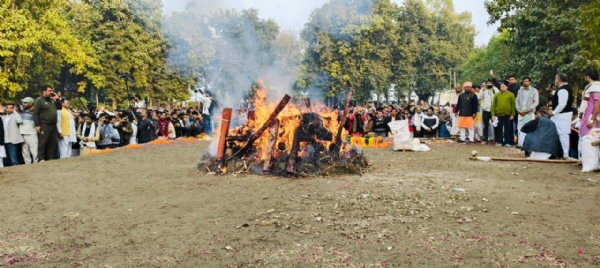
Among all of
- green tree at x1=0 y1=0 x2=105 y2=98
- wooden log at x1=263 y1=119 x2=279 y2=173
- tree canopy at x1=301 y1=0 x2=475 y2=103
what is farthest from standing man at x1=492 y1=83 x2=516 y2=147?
green tree at x1=0 y1=0 x2=105 y2=98

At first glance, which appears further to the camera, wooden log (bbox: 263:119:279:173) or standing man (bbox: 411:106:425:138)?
standing man (bbox: 411:106:425:138)

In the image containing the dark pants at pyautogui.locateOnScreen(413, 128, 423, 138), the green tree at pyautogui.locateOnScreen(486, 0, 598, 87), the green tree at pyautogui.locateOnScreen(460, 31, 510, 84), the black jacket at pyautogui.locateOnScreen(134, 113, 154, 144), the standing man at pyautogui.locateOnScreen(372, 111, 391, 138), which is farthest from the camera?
the green tree at pyautogui.locateOnScreen(460, 31, 510, 84)

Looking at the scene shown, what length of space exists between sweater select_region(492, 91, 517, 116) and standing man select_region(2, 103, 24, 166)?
13.3 metres

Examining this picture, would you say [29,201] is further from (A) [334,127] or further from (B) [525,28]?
(B) [525,28]

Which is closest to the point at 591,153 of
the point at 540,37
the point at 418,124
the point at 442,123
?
the point at 442,123

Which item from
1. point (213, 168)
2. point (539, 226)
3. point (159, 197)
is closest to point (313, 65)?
point (213, 168)

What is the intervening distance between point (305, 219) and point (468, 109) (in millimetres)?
11301

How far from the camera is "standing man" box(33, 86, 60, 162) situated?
12250mm

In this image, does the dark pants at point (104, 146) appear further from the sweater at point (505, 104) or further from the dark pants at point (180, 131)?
the sweater at point (505, 104)

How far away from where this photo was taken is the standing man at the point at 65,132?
13.2 metres

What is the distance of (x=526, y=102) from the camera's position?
1398cm

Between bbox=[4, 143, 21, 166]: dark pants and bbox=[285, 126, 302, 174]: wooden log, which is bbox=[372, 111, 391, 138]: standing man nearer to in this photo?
bbox=[285, 126, 302, 174]: wooden log

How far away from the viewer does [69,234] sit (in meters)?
5.45

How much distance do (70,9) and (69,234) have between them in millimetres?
41885
